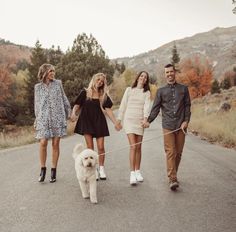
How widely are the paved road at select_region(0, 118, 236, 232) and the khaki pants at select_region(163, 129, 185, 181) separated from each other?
0.33 m

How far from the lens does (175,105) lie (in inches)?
314

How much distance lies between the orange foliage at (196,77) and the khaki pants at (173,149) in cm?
4793

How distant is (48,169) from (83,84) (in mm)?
30989

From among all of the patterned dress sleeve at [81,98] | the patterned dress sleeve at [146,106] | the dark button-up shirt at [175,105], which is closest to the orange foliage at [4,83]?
the patterned dress sleeve at [81,98]

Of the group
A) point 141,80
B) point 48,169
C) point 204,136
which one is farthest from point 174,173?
point 204,136

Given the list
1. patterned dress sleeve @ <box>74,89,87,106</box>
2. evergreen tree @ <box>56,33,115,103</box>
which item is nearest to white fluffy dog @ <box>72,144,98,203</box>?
patterned dress sleeve @ <box>74,89,87,106</box>

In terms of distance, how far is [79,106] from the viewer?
8.45 m

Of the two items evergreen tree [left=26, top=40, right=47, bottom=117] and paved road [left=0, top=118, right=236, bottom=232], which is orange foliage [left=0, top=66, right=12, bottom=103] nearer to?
evergreen tree [left=26, top=40, right=47, bottom=117]

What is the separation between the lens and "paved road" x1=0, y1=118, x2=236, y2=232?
18.2ft

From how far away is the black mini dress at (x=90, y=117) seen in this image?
8.35 meters

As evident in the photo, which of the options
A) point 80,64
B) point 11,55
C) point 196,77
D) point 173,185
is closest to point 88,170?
point 173,185

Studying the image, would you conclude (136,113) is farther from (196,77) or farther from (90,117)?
(196,77)

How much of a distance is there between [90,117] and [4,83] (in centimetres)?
5313

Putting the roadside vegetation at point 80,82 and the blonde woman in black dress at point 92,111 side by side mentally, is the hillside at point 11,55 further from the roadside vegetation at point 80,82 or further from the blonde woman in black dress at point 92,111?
the blonde woman in black dress at point 92,111
